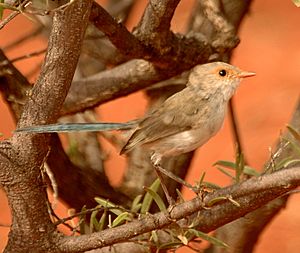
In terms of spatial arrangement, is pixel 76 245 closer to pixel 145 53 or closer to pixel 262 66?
pixel 145 53

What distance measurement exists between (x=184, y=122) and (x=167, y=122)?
2.0 inches

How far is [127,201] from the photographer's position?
272 cm

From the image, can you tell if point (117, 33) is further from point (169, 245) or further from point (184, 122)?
point (169, 245)

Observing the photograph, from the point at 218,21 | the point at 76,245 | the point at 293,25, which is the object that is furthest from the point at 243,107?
the point at 76,245

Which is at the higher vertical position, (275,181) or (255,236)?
(275,181)

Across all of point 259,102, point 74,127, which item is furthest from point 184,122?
point 259,102

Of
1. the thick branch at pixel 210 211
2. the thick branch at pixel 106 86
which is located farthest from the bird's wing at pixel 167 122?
the thick branch at pixel 106 86

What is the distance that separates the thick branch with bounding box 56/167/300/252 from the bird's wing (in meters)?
0.26

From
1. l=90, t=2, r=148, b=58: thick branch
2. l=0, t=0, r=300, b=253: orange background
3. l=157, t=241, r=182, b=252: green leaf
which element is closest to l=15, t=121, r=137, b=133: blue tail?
l=90, t=2, r=148, b=58: thick branch

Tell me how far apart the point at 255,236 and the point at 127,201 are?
0.45 metres

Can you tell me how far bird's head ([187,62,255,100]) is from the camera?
2.34 meters

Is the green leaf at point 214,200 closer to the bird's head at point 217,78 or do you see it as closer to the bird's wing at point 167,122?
the bird's wing at point 167,122

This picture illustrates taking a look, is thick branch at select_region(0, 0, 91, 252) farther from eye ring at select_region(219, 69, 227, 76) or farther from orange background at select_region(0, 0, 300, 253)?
orange background at select_region(0, 0, 300, 253)

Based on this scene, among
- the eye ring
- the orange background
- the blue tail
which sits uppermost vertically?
the eye ring
